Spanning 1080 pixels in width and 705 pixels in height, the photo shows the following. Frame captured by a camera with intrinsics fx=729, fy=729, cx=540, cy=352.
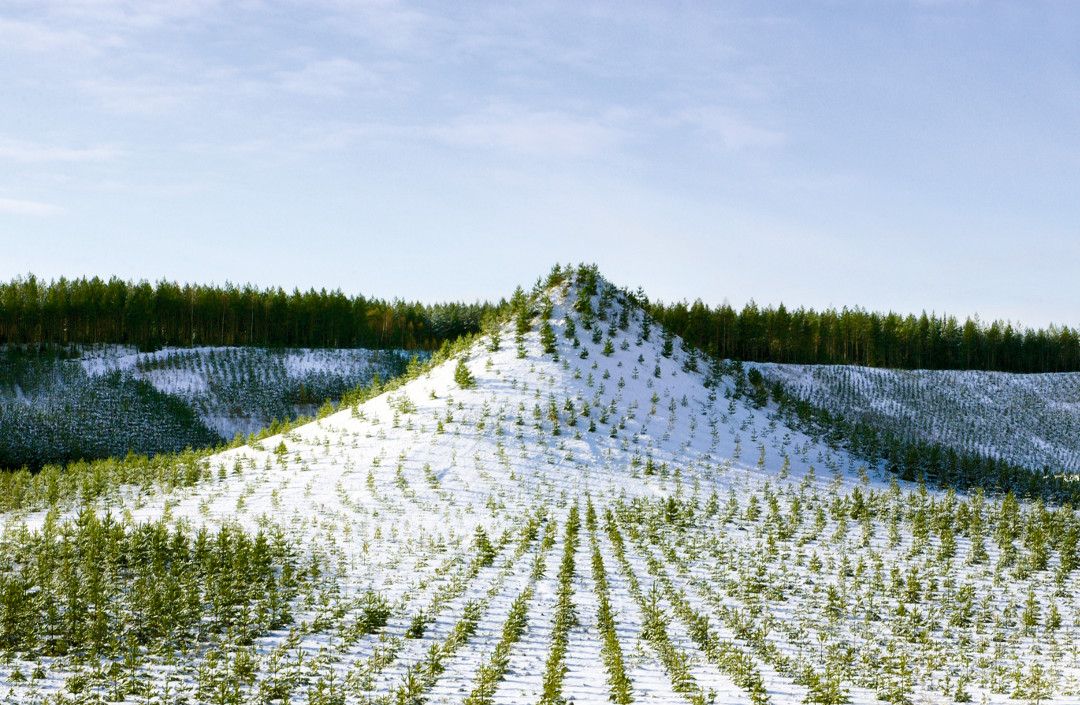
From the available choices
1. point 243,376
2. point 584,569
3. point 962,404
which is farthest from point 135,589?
point 962,404

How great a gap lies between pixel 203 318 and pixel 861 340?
74519mm

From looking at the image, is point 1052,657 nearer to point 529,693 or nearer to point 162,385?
point 529,693

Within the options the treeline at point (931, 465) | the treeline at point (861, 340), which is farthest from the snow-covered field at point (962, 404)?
the treeline at point (931, 465)

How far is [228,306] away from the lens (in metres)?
80.5

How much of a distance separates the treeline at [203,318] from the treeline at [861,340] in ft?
93.1

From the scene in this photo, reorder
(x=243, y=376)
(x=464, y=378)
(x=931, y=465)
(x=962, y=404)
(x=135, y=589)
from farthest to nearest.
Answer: (x=962, y=404) < (x=243, y=376) < (x=464, y=378) < (x=931, y=465) < (x=135, y=589)

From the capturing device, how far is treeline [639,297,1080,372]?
8319 centimetres

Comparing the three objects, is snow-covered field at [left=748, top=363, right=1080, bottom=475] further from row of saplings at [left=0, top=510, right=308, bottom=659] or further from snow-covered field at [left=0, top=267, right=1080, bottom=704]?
row of saplings at [left=0, top=510, right=308, bottom=659]

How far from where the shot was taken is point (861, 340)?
85375 mm

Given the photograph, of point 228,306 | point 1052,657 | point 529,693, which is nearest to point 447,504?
point 529,693

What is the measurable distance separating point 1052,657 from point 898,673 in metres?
2.62

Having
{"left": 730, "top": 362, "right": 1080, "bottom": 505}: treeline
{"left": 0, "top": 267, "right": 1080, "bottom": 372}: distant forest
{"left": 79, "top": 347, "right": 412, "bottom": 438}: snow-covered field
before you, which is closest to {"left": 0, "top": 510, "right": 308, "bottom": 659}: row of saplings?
{"left": 730, "top": 362, "right": 1080, "bottom": 505}: treeline

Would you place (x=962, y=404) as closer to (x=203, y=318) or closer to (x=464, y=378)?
(x=464, y=378)

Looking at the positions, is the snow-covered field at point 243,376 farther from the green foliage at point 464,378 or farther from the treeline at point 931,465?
the treeline at point 931,465
